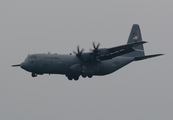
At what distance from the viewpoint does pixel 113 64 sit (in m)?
47.5

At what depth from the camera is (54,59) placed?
43.6 metres

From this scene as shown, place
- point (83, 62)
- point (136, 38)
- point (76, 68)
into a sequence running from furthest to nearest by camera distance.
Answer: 1. point (136, 38)
2. point (83, 62)
3. point (76, 68)

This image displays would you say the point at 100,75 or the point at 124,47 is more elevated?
the point at 124,47

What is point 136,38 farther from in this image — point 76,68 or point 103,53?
point 76,68

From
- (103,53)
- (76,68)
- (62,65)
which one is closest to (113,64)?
(103,53)

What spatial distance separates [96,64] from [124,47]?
3.56 metres

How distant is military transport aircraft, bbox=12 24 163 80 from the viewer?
4309cm

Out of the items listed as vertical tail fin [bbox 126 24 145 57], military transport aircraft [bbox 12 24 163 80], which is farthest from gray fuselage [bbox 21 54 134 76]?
vertical tail fin [bbox 126 24 145 57]

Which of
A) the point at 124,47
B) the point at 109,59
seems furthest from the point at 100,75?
the point at 124,47

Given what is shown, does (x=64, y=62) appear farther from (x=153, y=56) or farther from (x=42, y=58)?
(x=153, y=56)

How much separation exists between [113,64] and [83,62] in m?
3.86

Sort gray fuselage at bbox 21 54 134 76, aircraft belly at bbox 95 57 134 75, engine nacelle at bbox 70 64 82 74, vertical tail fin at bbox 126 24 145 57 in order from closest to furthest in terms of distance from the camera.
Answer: gray fuselage at bbox 21 54 134 76 → engine nacelle at bbox 70 64 82 74 → aircraft belly at bbox 95 57 134 75 → vertical tail fin at bbox 126 24 145 57

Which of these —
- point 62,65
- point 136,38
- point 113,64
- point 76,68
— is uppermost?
point 136,38

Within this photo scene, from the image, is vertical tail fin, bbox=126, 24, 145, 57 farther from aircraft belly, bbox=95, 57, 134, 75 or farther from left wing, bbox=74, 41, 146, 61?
left wing, bbox=74, 41, 146, 61
